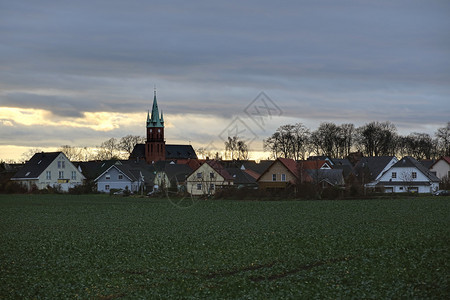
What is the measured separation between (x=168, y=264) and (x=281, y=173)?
2389 inches

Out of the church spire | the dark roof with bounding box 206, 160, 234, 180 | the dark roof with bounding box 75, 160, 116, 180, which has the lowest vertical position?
the dark roof with bounding box 206, 160, 234, 180

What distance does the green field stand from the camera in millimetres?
18672

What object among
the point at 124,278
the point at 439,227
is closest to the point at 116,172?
the point at 439,227

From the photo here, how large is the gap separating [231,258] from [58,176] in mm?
85739

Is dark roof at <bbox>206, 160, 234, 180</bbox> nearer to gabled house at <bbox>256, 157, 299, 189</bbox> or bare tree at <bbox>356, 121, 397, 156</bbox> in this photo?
gabled house at <bbox>256, 157, 299, 189</bbox>

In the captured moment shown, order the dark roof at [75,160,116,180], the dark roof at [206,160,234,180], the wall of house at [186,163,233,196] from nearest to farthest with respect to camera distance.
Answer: the wall of house at [186,163,233,196]
the dark roof at [206,160,234,180]
the dark roof at [75,160,116,180]

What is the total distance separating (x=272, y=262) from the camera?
23281mm

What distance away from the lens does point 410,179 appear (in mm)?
90125

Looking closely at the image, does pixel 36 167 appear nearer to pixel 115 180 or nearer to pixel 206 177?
pixel 115 180

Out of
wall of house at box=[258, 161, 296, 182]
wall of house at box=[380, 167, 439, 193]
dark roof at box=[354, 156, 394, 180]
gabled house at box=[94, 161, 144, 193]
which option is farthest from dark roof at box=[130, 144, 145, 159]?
wall of house at box=[380, 167, 439, 193]

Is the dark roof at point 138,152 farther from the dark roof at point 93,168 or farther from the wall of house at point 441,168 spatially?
the wall of house at point 441,168

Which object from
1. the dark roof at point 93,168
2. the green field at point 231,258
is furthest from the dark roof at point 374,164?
the green field at point 231,258

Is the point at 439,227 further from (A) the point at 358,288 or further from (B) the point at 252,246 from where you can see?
(A) the point at 358,288

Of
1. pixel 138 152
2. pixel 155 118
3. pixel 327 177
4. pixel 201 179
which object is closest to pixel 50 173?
pixel 201 179
